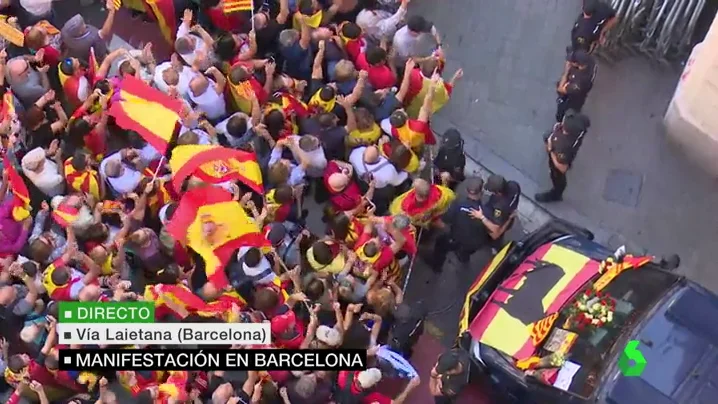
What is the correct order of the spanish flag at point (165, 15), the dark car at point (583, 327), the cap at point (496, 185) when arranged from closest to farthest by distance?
the dark car at point (583, 327)
the cap at point (496, 185)
the spanish flag at point (165, 15)

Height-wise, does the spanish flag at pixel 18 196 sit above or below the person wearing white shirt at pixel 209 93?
below

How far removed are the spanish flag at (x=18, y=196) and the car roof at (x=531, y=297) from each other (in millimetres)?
4018

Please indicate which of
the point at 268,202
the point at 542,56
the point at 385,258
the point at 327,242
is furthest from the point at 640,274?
the point at 542,56

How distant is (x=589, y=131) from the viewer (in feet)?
31.1

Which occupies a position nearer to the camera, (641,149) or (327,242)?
(327,242)

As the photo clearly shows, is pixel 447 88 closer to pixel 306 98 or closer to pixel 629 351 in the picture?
pixel 306 98

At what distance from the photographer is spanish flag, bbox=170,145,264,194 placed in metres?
7.39

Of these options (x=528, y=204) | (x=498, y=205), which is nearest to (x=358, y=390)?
(x=498, y=205)

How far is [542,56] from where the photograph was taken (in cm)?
995

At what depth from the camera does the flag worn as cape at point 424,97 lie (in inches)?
319

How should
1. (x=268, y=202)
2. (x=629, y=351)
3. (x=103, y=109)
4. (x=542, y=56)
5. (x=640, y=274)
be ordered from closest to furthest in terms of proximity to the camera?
(x=629, y=351), (x=640, y=274), (x=268, y=202), (x=103, y=109), (x=542, y=56)

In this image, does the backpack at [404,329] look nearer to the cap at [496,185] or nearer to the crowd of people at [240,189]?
the crowd of people at [240,189]

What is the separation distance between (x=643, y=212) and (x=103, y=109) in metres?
5.54

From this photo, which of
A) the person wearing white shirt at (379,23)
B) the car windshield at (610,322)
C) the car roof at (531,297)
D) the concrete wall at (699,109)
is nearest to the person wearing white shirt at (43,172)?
the person wearing white shirt at (379,23)
